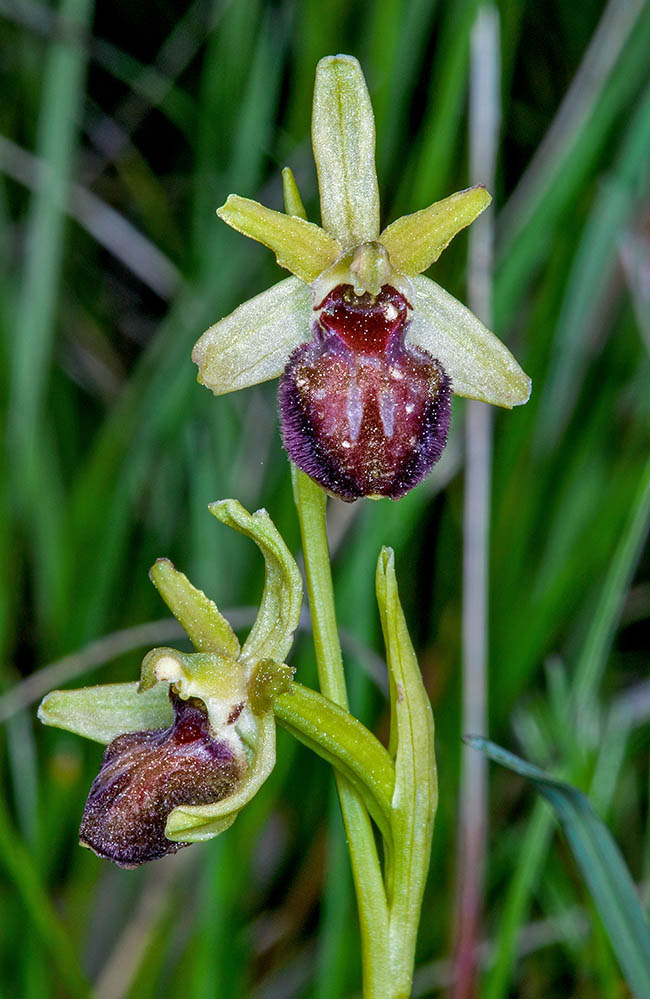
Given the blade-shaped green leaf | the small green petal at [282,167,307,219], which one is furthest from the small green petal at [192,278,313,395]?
the blade-shaped green leaf

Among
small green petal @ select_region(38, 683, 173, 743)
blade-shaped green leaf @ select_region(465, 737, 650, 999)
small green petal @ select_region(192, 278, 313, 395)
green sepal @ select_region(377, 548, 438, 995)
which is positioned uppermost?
small green petal @ select_region(192, 278, 313, 395)

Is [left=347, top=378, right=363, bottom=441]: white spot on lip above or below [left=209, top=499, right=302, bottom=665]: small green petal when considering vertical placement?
above

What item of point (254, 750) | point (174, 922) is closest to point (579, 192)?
point (254, 750)

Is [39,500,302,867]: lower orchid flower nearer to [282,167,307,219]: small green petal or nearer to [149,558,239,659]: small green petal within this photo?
[149,558,239,659]: small green petal

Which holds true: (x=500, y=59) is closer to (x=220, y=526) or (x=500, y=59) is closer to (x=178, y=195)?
(x=220, y=526)

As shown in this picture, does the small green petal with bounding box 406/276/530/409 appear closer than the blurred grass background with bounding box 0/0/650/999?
Yes

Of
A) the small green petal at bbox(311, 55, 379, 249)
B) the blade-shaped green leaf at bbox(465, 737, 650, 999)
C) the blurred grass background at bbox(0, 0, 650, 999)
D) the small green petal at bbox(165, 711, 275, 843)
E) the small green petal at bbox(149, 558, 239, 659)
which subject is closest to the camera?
the blade-shaped green leaf at bbox(465, 737, 650, 999)

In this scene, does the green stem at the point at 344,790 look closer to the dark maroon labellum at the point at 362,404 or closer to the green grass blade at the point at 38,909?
the dark maroon labellum at the point at 362,404
